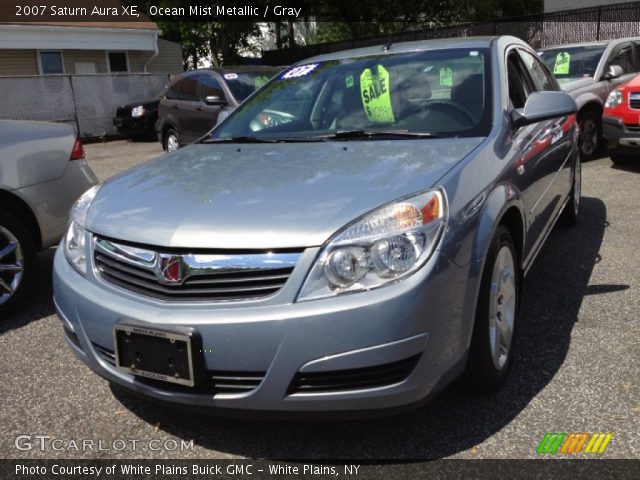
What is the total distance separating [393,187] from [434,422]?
98 centimetres

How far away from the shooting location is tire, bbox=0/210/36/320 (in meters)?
3.73

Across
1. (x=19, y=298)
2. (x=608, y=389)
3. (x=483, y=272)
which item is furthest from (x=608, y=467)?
(x=19, y=298)

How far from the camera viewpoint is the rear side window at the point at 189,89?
1043cm

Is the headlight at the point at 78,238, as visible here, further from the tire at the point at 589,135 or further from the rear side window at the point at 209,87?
the tire at the point at 589,135

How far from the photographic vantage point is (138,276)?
7.41 ft

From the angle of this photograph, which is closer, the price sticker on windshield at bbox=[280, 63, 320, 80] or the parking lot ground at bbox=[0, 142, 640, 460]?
the parking lot ground at bbox=[0, 142, 640, 460]

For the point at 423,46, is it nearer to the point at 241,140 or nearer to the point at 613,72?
the point at 241,140

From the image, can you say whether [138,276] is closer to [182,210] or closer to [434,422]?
[182,210]

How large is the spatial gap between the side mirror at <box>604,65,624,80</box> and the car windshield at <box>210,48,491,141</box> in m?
6.11

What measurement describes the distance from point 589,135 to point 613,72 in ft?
3.08

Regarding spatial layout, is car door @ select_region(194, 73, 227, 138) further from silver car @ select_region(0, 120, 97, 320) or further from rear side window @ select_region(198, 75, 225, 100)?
silver car @ select_region(0, 120, 97, 320)

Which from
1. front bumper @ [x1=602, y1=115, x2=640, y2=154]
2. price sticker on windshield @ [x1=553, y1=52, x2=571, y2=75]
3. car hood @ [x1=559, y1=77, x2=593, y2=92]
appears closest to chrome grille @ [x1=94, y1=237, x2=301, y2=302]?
front bumper @ [x1=602, y1=115, x2=640, y2=154]

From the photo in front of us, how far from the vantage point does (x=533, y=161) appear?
10.6 feet

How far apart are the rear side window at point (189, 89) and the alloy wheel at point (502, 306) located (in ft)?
28.2
